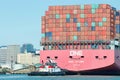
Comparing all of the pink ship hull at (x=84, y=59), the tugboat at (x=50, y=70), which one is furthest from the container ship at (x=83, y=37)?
the tugboat at (x=50, y=70)

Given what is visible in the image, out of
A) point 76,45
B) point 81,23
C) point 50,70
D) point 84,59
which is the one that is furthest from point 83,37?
point 50,70

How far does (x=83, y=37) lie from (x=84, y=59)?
14.3 feet

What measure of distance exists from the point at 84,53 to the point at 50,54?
23.7 feet

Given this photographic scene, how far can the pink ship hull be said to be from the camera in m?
106

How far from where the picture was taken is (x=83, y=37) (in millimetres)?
105875

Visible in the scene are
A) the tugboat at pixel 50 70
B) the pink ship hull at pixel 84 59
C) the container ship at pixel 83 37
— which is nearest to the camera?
the container ship at pixel 83 37

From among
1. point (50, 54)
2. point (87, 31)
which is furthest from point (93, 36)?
point (50, 54)

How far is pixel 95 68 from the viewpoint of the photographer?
107 m

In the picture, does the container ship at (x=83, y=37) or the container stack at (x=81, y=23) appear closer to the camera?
the container stack at (x=81, y=23)

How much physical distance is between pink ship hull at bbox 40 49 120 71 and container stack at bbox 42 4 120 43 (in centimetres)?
255

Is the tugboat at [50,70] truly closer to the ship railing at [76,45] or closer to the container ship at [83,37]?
the container ship at [83,37]

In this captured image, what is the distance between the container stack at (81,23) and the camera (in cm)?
10544

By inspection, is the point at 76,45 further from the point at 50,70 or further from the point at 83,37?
the point at 50,70

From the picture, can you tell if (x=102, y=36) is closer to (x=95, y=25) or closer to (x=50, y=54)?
(x=95, y=25)
